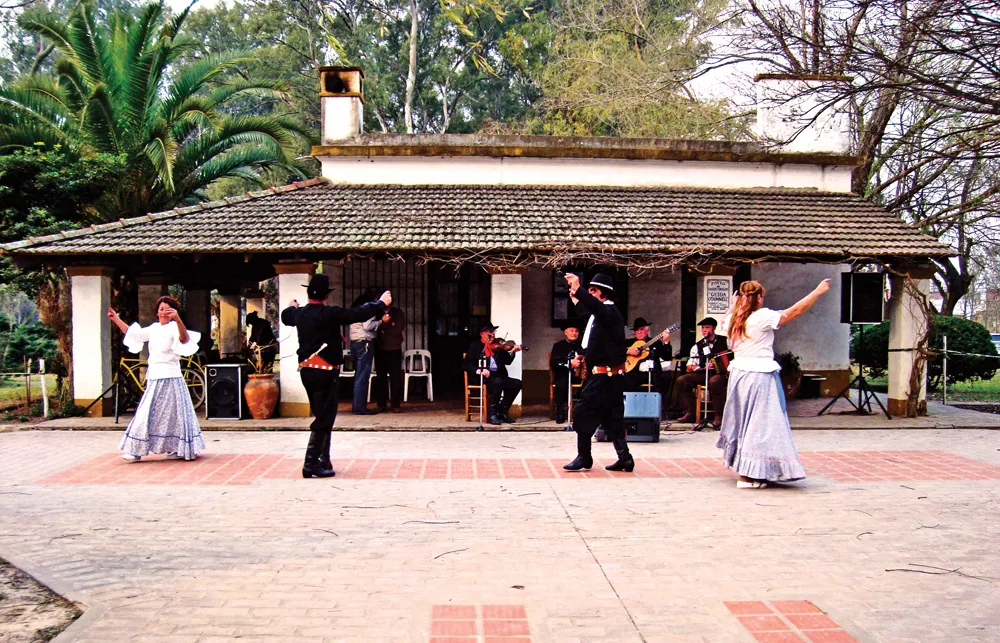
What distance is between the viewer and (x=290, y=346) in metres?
12.0

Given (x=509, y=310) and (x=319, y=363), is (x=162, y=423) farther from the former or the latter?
(x=509, y=310)

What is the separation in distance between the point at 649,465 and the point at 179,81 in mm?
12002

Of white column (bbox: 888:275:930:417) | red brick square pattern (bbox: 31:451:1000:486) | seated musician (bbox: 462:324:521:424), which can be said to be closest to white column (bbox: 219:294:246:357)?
seated musician (bbox: 462:324:521:424)

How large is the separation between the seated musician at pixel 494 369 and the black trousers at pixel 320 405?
4050mm

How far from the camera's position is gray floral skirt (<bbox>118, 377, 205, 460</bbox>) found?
8508 mm

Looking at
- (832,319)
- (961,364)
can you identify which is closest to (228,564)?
(832,319)

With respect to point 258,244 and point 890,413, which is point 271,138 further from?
point 890,413

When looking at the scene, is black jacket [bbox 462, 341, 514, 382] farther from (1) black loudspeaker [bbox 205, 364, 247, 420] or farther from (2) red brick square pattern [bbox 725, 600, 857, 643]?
(2) red brick square pattern [bbox 725, 600, 857, 643]

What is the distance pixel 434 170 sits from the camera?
1393 cm

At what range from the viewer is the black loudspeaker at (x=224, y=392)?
11836 mm

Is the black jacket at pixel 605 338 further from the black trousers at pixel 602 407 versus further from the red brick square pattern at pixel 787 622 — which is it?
the red brick square pattern at pixel 787 622

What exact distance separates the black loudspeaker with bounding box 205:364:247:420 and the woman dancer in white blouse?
3.18m

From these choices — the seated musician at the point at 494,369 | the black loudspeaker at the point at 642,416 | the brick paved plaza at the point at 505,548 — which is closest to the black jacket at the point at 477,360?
the seated musician at the point at 494,369

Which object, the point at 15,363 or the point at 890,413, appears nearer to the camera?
the point at 890,413
